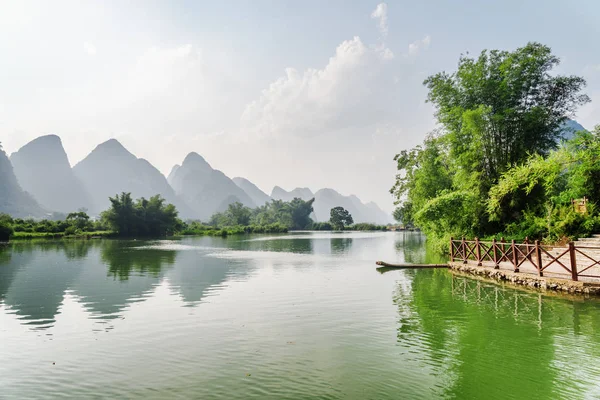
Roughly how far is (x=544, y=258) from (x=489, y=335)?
40.8ft

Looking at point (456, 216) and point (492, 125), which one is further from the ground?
point (492, 125)

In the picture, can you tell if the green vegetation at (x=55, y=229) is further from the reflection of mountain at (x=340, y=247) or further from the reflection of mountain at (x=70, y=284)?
the reflection of mountain at (x=340, y=247)

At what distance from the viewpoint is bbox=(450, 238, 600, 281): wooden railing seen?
13.3m

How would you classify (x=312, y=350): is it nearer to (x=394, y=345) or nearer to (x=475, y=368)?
(x=394, y=345)

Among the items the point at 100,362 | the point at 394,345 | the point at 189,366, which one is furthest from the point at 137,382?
the point at 394,345

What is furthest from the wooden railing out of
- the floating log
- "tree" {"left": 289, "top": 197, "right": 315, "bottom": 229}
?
"tree" {"left": 289, "top": 197, "right": 315, "bottom": 229}

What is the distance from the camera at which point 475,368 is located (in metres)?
6.74

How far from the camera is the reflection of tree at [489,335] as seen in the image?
6121 mm

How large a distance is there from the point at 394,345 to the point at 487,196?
20852mm

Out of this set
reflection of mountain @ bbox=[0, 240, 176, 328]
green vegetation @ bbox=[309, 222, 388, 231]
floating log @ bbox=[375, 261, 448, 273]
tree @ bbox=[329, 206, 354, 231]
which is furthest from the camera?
green vegetation @ bbox=[309, 222, 388, 231]

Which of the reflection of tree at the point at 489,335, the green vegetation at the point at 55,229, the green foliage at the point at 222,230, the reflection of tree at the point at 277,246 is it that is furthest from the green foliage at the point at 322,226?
the reflection of tree at the point at 489,335

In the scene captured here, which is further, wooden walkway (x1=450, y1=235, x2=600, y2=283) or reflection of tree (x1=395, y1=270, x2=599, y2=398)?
wooden walkway (x1=450, y1=235, x2=600, y2=283)

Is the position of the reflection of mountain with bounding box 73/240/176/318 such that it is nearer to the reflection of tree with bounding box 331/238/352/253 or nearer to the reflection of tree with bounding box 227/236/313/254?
the reflection of tree with bounding box 227/236/313/254

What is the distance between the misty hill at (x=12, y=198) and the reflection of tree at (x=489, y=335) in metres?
200
